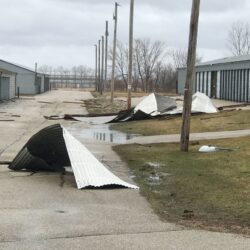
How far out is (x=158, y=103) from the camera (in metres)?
29.4

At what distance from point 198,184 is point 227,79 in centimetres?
3637

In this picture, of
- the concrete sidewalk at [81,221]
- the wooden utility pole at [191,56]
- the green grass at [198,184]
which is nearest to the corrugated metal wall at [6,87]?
the green grass at [198,184]

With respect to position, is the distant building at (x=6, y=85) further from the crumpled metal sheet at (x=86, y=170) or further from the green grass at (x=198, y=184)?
the crumpled metal sheet at (x=86, y=170)

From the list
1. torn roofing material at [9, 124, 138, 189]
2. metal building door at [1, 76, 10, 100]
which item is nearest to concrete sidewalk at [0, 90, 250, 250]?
torn roofing material at [9, 124, 138, 189]

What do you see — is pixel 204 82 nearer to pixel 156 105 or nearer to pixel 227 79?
pixel 227 79

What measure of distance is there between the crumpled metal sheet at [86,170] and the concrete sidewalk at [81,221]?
0.72ft

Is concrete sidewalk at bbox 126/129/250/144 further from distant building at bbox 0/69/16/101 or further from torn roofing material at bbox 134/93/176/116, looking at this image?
distant building at bbox 0/69/16/101

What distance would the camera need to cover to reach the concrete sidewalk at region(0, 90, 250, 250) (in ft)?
19.6

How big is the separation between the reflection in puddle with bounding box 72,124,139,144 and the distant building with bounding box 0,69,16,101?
86.4 feet

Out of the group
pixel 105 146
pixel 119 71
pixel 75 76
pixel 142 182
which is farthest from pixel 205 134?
pixel 75 76

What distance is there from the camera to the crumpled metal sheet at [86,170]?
9570 mm

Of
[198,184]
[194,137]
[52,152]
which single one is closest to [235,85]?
[194,137]

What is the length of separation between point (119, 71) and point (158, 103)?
311 ft

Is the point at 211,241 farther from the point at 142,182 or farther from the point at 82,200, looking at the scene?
the point at 142,182
